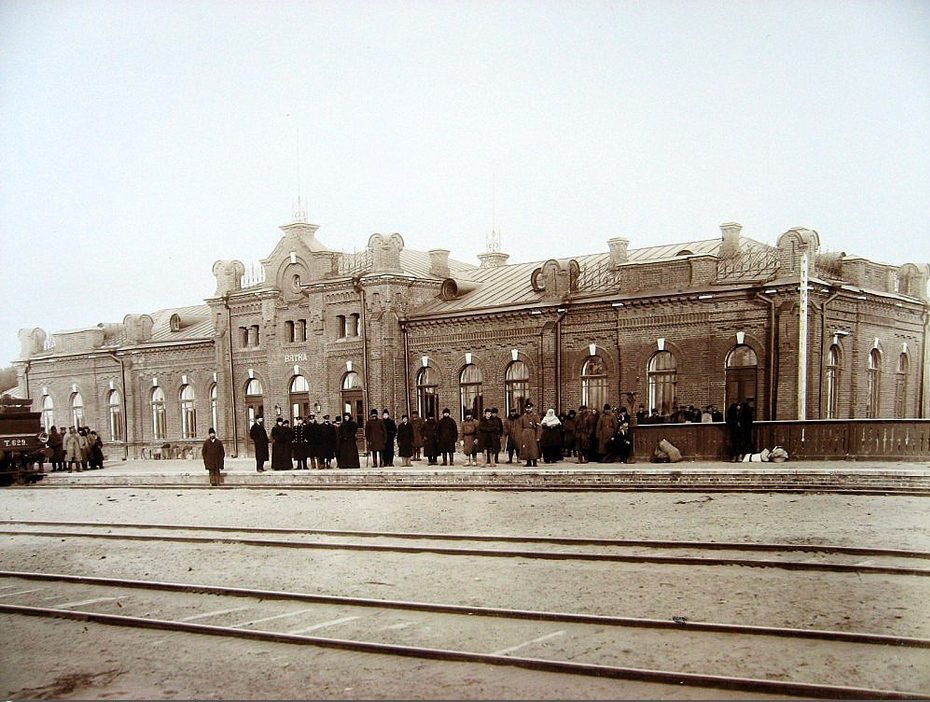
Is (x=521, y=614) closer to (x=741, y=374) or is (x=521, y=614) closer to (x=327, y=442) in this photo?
(x=741, y=374)

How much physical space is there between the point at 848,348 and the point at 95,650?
818 inches

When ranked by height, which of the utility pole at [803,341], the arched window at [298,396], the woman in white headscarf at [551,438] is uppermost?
the utility pole at [803,341]

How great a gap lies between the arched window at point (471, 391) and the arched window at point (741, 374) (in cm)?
798

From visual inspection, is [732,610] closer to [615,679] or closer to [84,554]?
[615,679]

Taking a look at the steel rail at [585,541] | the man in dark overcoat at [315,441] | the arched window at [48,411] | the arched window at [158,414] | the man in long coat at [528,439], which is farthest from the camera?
the arched window at [48,411]

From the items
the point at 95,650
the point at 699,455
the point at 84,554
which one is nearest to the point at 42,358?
the point at 84,554

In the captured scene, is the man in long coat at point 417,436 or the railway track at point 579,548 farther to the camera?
the man in long coat at point 417,436

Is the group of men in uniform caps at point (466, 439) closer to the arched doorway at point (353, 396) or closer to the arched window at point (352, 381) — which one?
the arched doorway at point (353, 396)

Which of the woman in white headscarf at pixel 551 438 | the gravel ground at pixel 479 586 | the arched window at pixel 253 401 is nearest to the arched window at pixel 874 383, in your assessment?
the woman in white headscarf at pixel 551 438

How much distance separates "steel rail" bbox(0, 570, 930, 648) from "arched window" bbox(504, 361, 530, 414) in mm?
15795

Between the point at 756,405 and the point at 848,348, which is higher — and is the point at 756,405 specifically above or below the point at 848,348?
below

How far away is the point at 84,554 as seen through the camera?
42.5 feet

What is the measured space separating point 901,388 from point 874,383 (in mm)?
1853

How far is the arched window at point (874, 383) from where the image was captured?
2342 cm
